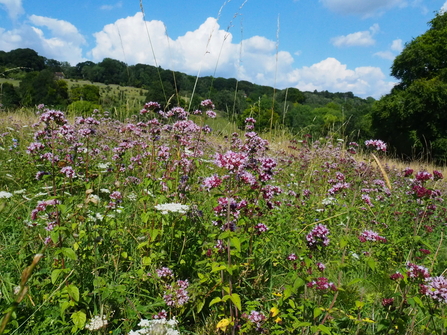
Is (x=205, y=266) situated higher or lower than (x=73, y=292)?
lower

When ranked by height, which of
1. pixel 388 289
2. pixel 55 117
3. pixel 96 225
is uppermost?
pixel 55 117

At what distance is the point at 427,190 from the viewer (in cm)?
237

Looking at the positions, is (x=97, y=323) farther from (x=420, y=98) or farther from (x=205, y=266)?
(x=420, y=98)

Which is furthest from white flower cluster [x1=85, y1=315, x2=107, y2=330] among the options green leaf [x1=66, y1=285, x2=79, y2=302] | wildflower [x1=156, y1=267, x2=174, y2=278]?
wildflower [x1=156, y1=267, x2=174, y2=278]

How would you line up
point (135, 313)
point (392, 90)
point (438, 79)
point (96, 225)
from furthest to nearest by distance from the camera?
point (392, 90), point (438, 79), point (96, 225), point (135, 313)

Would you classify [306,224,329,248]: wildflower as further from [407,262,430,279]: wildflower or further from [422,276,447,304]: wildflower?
[422,276,447,304]: wildflower

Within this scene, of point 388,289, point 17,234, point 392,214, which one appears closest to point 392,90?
point 392,214

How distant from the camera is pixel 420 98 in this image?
25.0m

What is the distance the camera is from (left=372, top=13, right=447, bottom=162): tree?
80.9 ft

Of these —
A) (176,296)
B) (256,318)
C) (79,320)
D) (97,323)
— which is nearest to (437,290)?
(256,318)

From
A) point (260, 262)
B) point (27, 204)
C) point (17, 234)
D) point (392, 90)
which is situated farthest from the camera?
point (392, 90)

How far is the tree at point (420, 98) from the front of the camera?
24.7 metres

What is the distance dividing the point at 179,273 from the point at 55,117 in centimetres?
207

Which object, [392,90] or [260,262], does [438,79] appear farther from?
[260,262]
